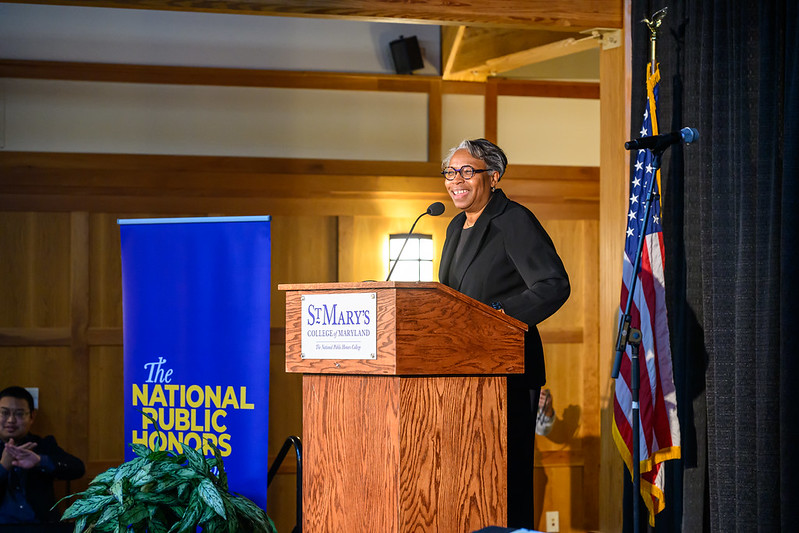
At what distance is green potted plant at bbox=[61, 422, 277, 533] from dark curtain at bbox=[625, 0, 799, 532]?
1.81 meters

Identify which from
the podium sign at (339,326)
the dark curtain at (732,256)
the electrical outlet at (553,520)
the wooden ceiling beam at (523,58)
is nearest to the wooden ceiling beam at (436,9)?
the wooden ceiling beam at (523,58)

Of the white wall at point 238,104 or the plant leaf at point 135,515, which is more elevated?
the white wall at point 238,104

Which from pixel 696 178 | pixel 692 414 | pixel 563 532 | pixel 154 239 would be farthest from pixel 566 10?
pixel 563 532

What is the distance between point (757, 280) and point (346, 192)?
2569 mm

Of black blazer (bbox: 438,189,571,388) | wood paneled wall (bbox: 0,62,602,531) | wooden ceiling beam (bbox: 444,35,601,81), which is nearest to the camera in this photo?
black blazer (bbox: 438,189,571,388)

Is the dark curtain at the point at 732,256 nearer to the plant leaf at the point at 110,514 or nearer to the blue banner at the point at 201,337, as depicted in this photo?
the blue banner at the point at 201,337

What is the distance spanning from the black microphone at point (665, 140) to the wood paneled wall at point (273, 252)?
234 cm

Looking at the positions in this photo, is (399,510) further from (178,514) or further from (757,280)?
(757,280)

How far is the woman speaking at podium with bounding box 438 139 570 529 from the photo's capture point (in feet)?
8.23

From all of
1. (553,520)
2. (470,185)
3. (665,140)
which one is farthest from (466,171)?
(553,520)

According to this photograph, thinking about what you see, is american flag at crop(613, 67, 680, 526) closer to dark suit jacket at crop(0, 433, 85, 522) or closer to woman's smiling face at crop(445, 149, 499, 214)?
woman's smiling face at crop(445, 149, 499, 214)

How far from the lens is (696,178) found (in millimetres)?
3625

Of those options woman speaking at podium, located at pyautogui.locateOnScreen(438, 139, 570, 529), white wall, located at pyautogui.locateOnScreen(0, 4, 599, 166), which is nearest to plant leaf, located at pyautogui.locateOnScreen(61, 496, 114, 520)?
woman speaking at podium, located at pyautogui.locateOnScreen(438, 139, 570, 529)

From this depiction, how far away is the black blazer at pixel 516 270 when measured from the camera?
2.49 metres
